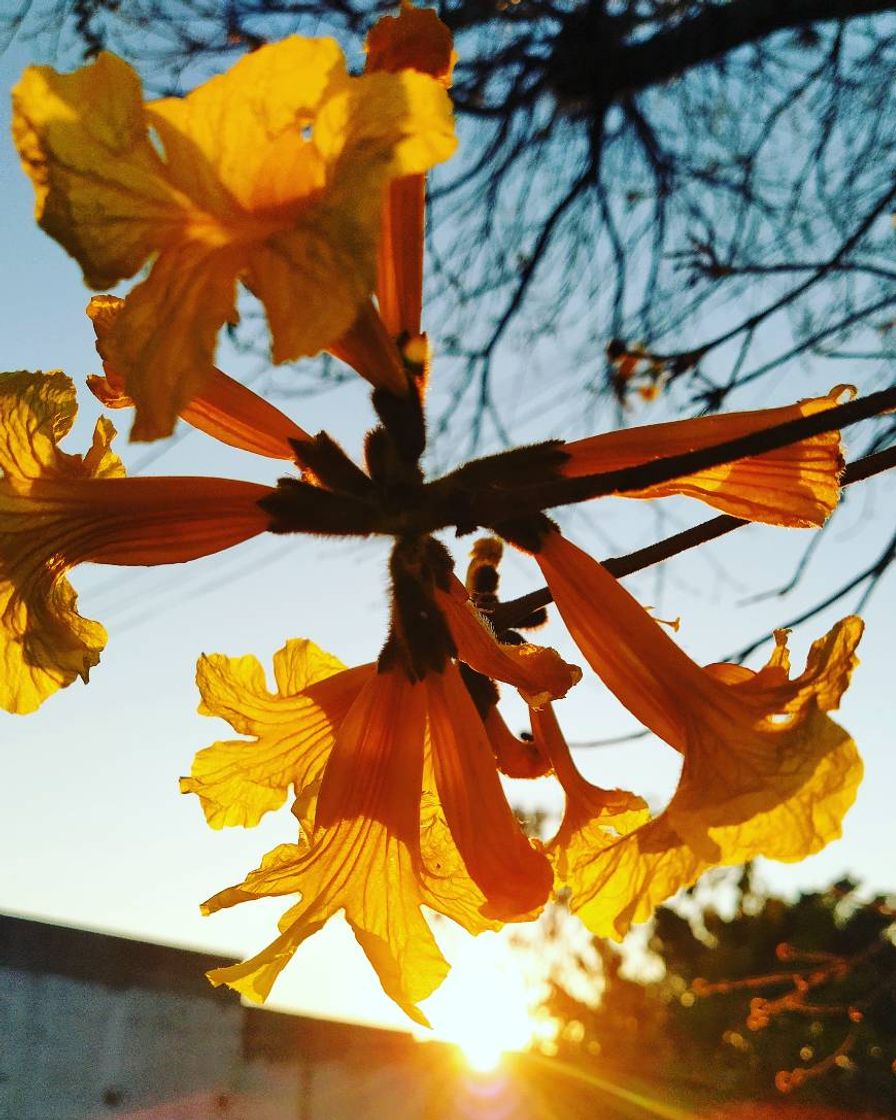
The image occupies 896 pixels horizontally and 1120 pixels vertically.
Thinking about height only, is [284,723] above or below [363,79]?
below

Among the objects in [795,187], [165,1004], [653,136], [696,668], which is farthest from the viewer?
[165,1004]

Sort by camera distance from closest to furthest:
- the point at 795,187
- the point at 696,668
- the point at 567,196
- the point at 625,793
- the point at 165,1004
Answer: the point at 696,668
the point at 625,793
the point at 795,187
the point at 567,196
the point at 165,1004

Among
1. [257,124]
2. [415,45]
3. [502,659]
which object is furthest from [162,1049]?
[257,124]

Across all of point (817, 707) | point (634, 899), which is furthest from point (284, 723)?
point (817, 707)

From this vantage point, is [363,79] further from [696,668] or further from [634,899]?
[634,899]

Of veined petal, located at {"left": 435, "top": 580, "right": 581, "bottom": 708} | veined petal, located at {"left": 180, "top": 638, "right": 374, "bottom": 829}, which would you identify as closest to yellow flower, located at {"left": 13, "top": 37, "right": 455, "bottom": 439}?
veined petal, located at {"left": 435, "top": 580, "right": 581, "bottom": 708}

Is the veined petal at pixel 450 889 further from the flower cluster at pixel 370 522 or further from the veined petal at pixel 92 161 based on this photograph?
the veined petal at pixel 92 161

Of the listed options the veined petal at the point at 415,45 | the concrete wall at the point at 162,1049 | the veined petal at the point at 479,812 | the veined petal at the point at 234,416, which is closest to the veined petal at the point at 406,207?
the veined petal at the point at 415,45
